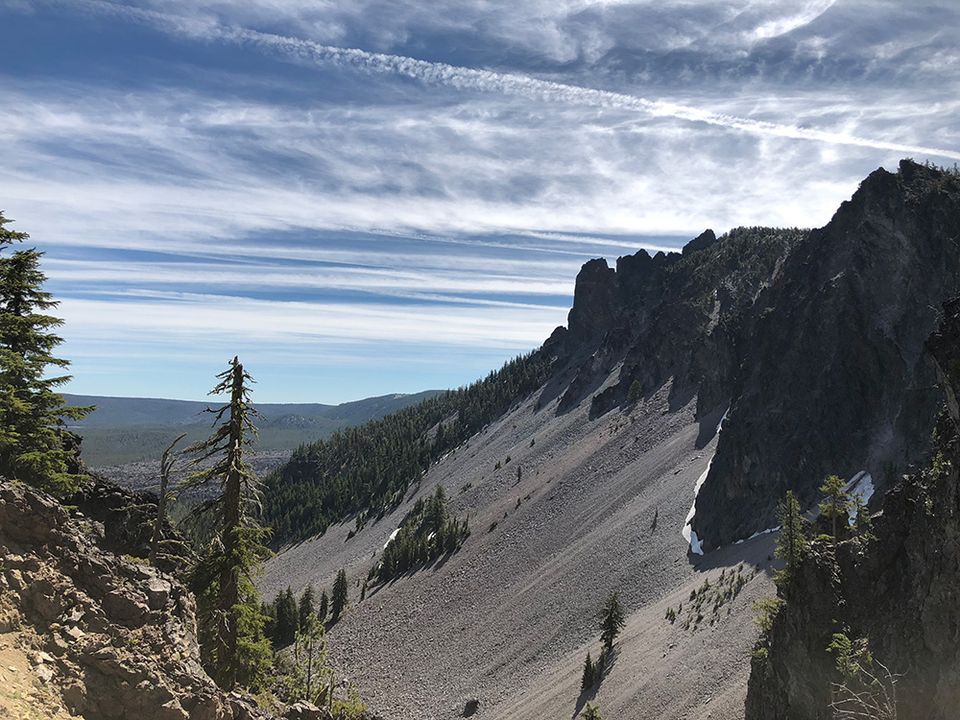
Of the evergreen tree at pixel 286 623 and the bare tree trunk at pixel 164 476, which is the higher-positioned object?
the bare tree trunk at pixel 164 476

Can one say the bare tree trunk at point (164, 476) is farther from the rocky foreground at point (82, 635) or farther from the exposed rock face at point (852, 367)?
the exposed rock face at point (852, 367)

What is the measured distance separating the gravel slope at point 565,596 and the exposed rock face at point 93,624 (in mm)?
27647

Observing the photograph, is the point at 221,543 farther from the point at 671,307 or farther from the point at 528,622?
the point at 671,307

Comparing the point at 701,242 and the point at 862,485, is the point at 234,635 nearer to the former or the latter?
the point at 862,485

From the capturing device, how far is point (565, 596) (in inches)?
2243

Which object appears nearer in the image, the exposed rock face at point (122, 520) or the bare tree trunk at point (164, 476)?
the bare tree trunk at point (164, 476)

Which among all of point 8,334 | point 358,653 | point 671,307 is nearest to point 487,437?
point 671,307

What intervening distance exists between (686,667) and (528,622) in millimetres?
22158

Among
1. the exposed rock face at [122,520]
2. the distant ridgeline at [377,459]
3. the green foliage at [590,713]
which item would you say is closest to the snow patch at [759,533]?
the green foliage at [590,713]

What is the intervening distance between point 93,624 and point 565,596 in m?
51.0

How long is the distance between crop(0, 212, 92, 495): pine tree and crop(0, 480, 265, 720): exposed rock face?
8.45 metres

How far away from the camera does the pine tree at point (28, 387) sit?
18.9 meters

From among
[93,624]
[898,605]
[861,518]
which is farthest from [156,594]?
[861,518]

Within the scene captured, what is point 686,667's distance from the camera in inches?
1412
